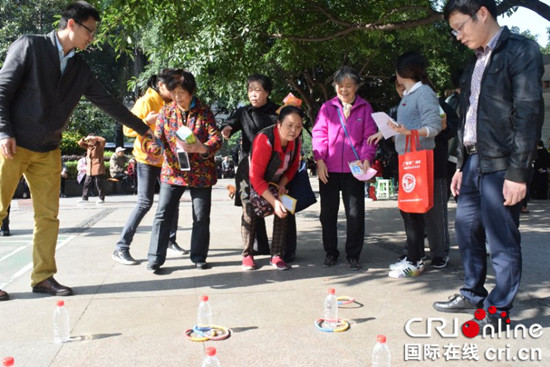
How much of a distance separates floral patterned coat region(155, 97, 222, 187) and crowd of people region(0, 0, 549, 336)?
0.5 inches

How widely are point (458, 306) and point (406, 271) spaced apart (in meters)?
1.06

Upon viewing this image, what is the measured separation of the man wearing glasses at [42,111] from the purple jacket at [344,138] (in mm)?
2260

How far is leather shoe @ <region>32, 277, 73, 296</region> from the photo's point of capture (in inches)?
159

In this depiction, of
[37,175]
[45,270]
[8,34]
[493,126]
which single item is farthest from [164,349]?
[8,34]

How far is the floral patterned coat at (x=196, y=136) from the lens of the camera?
15.7ft

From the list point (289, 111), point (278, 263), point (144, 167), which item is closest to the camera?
point (289, 111)

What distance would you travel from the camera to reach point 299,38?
27.7ft

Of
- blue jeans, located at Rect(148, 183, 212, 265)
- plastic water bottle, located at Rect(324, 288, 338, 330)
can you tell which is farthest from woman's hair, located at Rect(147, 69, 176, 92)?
plastic water bottle, located at Rect(324, 288, 338, 330)

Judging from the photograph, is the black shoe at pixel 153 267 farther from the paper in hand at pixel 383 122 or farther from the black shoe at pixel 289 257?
the paper in hand at pixel 383 122

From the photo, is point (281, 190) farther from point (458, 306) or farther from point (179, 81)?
point (458, 306)

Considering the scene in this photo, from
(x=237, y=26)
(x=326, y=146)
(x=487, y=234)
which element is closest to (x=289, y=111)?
(x=326, y=146)

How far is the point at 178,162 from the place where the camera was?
476cm

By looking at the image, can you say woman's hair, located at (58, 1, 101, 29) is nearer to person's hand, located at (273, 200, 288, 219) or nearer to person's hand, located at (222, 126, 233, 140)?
person's hand, located at (222, 126, 233, 140)

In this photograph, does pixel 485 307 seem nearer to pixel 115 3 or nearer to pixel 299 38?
pixel 115 3
